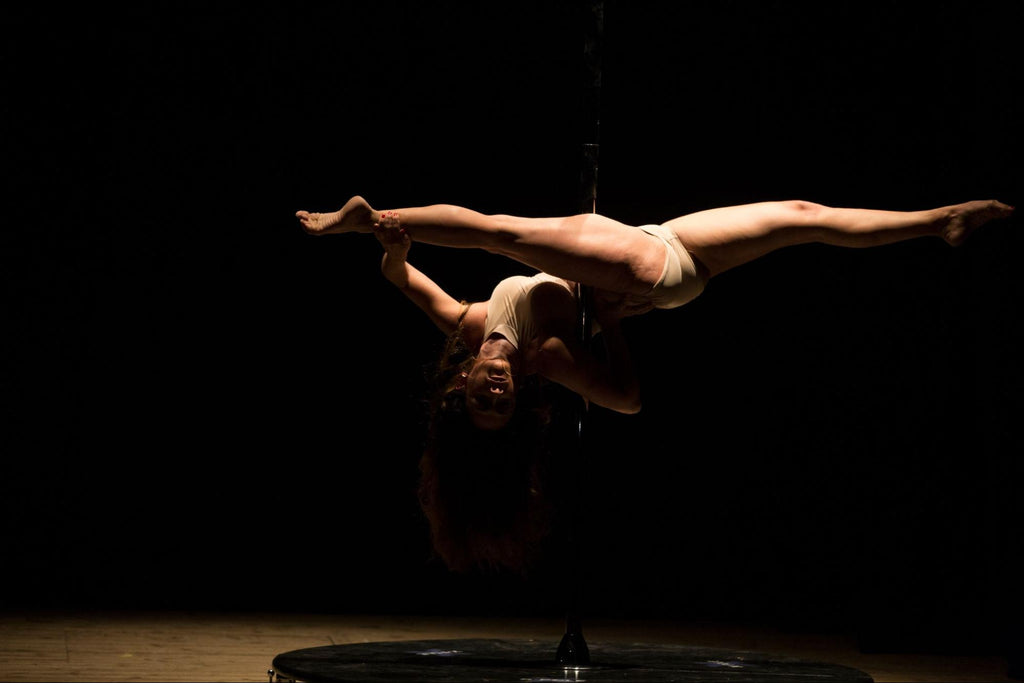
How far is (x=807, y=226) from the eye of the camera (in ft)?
10.2

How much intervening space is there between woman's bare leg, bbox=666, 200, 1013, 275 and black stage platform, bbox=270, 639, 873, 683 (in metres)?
1.10

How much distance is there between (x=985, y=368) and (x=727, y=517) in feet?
4.54

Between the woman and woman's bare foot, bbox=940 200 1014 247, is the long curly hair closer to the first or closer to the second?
the woman

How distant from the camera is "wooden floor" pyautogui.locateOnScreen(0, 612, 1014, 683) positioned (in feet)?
14.4

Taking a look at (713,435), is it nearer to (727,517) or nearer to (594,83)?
(727,517)

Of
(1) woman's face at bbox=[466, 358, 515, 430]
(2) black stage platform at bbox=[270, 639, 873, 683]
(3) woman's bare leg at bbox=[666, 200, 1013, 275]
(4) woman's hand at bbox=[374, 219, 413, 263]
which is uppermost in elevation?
(3) woman's bare leg at bbox=[666, 200, 1013, 275]

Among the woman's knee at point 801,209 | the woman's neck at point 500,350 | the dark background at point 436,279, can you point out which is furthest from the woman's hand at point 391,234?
the dark background at point 436,279

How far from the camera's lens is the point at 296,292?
543 centimetres

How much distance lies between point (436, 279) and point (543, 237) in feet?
8.65

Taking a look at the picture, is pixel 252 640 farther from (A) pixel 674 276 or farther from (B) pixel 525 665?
(A) pixel 674 276

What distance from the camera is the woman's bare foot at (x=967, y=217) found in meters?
3.00

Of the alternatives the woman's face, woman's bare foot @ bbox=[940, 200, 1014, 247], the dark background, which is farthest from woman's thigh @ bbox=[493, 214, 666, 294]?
the dark background

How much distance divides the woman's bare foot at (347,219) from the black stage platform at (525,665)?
A: 42.9 inches

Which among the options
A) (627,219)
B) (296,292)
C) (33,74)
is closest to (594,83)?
(627,219)
